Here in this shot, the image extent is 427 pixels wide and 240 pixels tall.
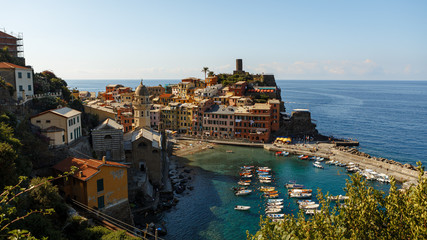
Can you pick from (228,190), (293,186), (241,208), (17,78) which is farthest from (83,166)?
(293,186)

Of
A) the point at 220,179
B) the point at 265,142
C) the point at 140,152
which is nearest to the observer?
the point at 140,152

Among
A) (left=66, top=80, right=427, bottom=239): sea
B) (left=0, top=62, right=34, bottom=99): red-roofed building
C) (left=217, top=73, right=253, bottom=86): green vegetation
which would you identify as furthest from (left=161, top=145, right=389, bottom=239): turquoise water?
(left=217, top=73, right=253, bottom=86): green vegetation

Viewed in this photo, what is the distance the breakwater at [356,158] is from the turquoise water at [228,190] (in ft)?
14.7

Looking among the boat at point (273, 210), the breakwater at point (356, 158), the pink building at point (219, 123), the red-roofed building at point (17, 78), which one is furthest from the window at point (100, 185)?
the pink building at point (219, 123)

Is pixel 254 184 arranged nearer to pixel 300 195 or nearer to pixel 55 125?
pixel 300 195

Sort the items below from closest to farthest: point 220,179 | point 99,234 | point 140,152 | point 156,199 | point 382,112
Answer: point 99,234, point 156,199, point 140,152, point 220,179, point 382,112

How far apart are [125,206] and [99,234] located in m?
7.54

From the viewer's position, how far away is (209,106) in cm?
8331

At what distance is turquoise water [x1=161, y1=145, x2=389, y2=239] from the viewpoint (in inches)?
1314

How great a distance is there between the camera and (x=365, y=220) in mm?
13148

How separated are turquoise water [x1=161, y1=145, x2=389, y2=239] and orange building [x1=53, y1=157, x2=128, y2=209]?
8053mm

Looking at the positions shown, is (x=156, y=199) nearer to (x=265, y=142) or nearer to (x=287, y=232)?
(x=287, y=232)

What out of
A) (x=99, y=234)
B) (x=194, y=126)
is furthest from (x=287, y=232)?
(x=194, y=126)

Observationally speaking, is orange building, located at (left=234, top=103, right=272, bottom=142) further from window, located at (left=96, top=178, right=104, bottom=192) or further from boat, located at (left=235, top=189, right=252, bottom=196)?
window, located at (left=96, top=178, right=104, bottom=192)
